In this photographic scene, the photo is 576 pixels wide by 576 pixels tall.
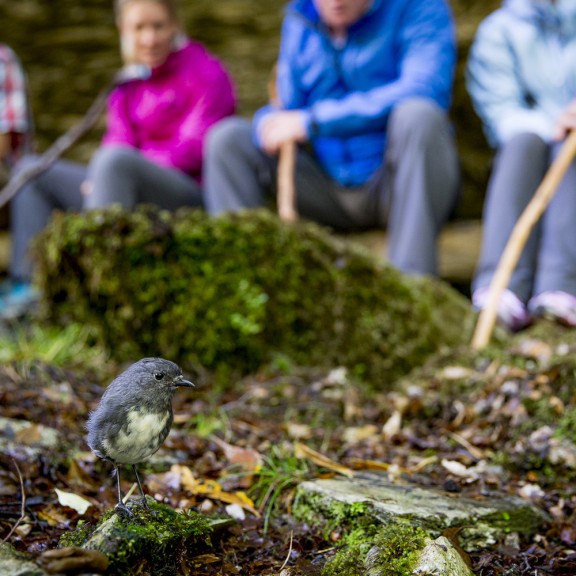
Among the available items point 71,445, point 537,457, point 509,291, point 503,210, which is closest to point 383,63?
point 503,210

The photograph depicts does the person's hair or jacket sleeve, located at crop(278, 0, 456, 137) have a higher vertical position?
the person's hair

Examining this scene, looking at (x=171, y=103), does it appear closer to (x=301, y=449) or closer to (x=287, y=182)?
(x=287, y=182)

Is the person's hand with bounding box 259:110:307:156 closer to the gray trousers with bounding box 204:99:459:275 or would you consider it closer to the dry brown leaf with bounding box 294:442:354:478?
the gray trousers with bounding box 204:99:459:275

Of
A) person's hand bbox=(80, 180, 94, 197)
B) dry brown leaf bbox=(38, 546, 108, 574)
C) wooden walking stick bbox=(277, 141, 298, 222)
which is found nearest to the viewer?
dry brown leaf bbox=(38, 546, 108, 574)

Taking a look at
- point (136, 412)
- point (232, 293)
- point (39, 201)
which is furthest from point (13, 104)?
point (136, 412)

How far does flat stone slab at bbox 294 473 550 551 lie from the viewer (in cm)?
199

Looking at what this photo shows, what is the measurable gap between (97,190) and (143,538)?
304 centimetres

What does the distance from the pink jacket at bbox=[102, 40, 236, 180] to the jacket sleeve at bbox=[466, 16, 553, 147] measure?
1818 mm

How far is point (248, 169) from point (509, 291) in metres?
1.85

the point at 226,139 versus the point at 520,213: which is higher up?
the point at 226,139

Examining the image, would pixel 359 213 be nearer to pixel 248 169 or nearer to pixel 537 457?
pixel 248 169

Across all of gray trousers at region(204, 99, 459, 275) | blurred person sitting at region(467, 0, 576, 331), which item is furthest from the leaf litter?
gray trousers at region(204, 99, 459, 275)

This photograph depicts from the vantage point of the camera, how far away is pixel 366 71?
4699 millimetres

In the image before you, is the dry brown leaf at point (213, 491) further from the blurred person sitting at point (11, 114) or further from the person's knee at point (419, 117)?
the blurred person sitting at point (11, 114)
